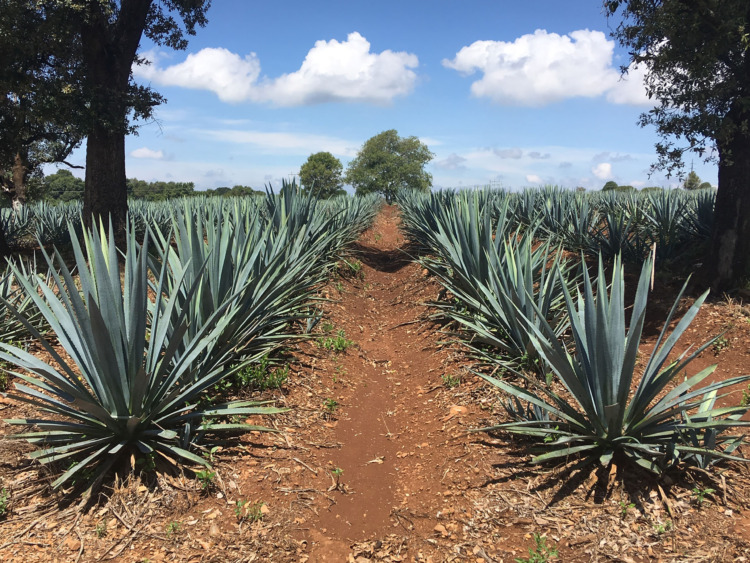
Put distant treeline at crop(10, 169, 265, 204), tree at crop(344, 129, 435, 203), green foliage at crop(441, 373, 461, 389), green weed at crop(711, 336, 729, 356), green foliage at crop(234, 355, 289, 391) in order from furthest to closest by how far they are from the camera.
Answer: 1. tree at crop(344, 129, 435, 203)
2. distant treeline at crop(10, 169, 265, 204)
3. green weed at crop(711, 336, 729, 356)
4. green foliage at crop(441, 373, 461, 389)
5. green foliage at crop(234, 355, 289, 391)

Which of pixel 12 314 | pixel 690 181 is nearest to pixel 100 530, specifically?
pixel 12 314

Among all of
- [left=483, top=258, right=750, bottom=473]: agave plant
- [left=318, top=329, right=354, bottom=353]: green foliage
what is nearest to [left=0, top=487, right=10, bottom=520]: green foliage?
[left=483, top=258, right=750, bottom=473]: agave plant

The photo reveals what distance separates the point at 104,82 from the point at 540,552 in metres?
11.7

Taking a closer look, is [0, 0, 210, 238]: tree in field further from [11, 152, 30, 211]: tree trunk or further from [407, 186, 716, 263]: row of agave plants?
[11, 152, 30, 211]: tree trunk

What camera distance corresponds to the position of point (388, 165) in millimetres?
70375

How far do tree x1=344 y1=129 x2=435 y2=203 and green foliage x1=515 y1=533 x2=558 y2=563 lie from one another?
6657cm

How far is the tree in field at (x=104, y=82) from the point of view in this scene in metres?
9.48

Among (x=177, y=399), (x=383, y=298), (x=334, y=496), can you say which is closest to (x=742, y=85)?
(x=383, y=298)

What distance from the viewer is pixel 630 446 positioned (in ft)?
9.12

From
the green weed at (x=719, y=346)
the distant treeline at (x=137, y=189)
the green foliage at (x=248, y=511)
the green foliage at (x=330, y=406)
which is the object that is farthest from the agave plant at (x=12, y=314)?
the distant treeline at (x=137, y=189)

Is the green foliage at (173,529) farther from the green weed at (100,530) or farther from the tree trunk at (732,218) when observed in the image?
the tree trunk at (732,218)

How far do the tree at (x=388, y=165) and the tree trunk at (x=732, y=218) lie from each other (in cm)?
6175

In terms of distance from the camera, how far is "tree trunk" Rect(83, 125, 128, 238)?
10.2 m

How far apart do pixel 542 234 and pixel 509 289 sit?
23.9ft
